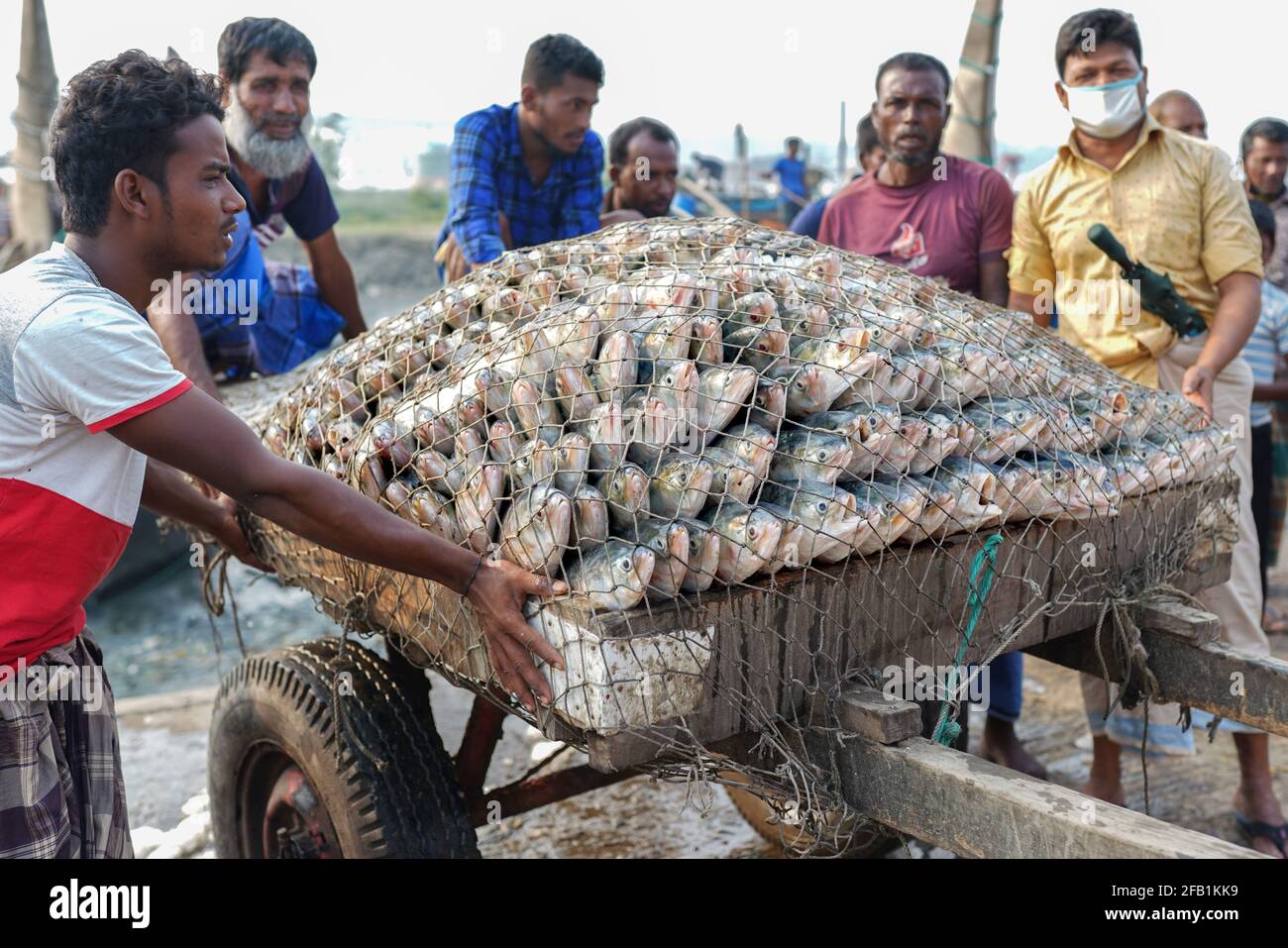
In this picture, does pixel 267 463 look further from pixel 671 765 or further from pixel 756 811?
pixel 756 811

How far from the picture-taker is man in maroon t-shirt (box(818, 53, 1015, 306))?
4.01 meters

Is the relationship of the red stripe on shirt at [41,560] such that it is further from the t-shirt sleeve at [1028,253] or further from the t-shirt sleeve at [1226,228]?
the t-shirt sleeve at [1226,228]

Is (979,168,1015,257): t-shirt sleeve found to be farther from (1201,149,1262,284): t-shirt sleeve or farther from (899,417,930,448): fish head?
(899,417,930,448): fish head

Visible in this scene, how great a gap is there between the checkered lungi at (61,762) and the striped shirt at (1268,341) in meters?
4.43

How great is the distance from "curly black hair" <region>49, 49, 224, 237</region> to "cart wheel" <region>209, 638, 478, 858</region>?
1272 mm

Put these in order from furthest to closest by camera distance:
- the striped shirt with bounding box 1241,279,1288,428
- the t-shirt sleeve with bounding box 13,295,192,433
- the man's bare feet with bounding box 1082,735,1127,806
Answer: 1. the striped shirt with bounding box 1241,279,1288,428
2. the man's bare feet with bounding box 1082,735,1127,806
3. the t-shirt sleeve with bounding box 13,295,192,433

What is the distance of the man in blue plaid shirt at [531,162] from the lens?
439 cm

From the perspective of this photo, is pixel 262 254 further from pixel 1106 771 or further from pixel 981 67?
pixel 981 67

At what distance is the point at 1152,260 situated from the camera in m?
3.55

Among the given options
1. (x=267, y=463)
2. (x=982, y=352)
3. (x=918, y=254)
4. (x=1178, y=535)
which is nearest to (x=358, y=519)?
A: (x=267, y=463)

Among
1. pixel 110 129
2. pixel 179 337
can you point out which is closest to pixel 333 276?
Result: pixel 179 337

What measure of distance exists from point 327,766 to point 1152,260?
309 cm

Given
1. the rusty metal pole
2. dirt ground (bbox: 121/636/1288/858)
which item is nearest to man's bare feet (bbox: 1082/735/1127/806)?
dirt ground (bbox: 121/636/1288/858)
